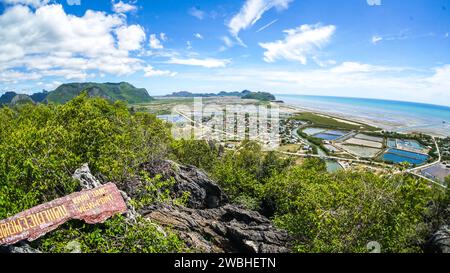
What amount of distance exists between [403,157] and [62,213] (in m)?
123

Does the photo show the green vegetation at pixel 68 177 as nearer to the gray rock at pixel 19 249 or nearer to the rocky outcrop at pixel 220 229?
the gray rock at pixel 19 249

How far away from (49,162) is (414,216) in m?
18.7

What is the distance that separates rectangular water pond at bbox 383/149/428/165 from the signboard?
360ft

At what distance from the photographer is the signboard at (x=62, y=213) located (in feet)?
29.0

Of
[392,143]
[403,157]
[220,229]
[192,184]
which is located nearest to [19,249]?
[220,229]

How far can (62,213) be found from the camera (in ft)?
33.0

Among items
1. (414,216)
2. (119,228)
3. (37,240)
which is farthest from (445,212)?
(37,240)

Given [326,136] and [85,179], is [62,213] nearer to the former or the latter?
[85,179]

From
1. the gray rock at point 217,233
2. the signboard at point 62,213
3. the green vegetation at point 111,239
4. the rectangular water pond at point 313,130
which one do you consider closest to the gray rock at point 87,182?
the signboard at point 62,213

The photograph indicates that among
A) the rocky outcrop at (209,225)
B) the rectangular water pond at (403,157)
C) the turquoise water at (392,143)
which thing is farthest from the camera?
the turquoise water at (392,143)

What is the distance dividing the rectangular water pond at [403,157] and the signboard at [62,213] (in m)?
110

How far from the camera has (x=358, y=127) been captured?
175000mm
